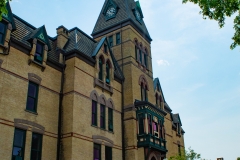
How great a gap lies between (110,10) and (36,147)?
20.4 metres

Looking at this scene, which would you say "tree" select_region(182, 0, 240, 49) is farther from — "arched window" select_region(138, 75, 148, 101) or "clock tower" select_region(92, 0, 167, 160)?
"arched window" select_region(138, 75, 148, 101)

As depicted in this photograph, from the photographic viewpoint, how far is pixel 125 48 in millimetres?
30156

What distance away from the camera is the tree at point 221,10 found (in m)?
12.0

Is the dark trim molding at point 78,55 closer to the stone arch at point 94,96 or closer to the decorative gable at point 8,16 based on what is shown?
the stone arch at point 94,96

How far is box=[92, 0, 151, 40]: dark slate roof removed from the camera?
1265 inches

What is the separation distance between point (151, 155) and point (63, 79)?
1125 centimetres

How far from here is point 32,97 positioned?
64.4 ft

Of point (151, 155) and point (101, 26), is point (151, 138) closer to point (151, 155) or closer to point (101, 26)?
point (151, 155)

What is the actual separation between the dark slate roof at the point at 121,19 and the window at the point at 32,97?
14.8 metres

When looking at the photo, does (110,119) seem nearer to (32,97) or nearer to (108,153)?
(108,153)

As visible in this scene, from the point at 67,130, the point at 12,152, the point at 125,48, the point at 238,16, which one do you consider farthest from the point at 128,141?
the point at 238,16

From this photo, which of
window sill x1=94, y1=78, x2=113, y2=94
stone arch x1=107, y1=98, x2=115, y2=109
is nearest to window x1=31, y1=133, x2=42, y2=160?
window sill x1=94, y1=78, x2=113, y2=94

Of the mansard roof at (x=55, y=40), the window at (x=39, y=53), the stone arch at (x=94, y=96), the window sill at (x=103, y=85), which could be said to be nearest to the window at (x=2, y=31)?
the mansard roof at (x=55, y=40)

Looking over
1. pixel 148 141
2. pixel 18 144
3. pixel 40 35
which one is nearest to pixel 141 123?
pixel 148 141
